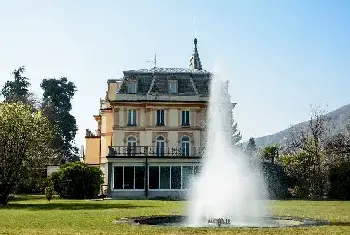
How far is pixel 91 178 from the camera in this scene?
43406mm

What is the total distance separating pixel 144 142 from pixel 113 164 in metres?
5.35

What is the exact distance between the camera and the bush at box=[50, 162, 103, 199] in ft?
141

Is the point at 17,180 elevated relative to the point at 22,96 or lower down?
lower down

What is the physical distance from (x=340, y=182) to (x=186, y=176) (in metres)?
12.8

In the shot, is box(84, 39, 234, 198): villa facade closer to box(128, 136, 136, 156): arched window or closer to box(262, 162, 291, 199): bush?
box(128, 136, 136, 156): arched window

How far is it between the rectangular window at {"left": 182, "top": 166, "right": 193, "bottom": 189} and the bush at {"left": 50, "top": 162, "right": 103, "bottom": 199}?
23.8ft

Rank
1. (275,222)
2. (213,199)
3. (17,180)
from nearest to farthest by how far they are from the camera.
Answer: (275,222) → (213,199) → (17,180)

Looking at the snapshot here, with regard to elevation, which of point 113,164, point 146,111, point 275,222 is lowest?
point 275,222

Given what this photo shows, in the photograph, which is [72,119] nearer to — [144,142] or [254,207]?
[144,142]

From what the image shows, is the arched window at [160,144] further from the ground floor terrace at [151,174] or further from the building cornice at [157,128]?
the ground floor terrace at [151,174]

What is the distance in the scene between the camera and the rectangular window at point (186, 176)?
153 ft

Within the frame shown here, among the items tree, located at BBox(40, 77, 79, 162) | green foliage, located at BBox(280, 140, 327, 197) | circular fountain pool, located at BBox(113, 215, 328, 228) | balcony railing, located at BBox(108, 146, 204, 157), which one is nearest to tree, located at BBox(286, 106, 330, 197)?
green foliage, located at BBox(280, 140, 327, 197)

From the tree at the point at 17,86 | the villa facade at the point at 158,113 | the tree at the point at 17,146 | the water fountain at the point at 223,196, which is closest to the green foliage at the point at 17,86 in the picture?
the tree at the point at 17,86

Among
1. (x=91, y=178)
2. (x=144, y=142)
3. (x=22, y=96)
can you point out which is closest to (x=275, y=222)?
(x=91, y=178)
